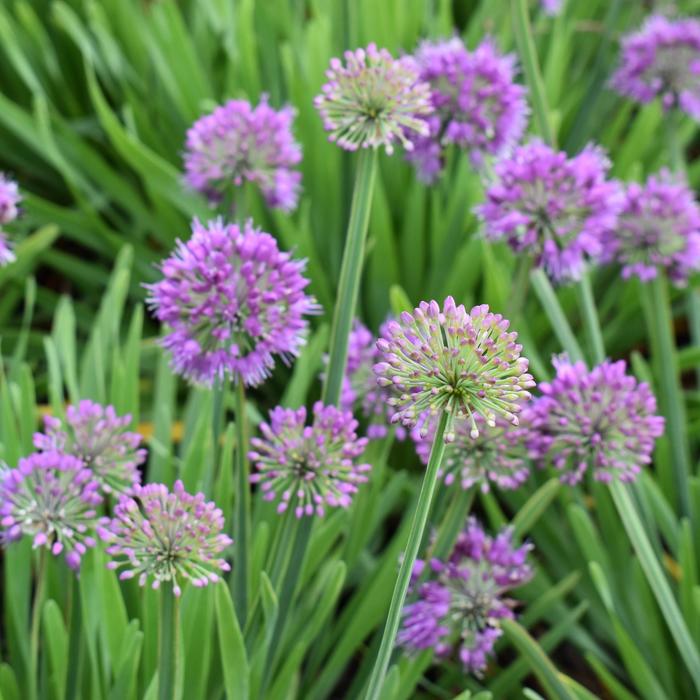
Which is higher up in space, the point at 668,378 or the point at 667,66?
the point at 667,66

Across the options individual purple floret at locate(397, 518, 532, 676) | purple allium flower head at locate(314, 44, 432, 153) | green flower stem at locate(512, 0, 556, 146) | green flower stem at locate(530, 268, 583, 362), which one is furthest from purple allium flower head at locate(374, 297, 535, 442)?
green flower stem at locate(512, 0, 556, 146)

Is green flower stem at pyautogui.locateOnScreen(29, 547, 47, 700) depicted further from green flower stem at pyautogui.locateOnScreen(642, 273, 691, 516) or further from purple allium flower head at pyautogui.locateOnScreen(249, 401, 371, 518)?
green flower stem at pyautogui.locateOnScreen(642, 273, 691, 516)

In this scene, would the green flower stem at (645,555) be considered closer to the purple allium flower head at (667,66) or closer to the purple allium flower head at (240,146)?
the purple allium flower head at (240,146)

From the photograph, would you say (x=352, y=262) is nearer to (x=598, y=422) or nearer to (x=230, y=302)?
(x=230, y=302)

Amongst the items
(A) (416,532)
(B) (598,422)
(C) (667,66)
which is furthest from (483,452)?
(C) (667,66)

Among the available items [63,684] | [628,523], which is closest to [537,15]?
[628,523]

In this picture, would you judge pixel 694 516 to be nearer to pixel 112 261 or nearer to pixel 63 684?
pixel 63 684

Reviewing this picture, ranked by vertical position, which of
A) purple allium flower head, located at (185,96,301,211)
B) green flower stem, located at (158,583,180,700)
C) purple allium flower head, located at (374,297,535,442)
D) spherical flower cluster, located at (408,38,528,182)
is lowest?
green flower stem, located at (158,583,180,700)
